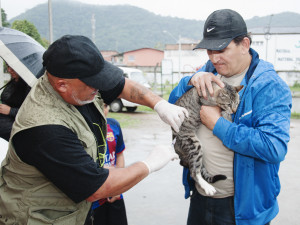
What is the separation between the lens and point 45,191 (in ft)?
4.86

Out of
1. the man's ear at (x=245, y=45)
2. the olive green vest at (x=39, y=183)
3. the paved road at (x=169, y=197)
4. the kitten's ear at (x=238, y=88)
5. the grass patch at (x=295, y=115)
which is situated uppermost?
the man's ear at (x=245, y=45)

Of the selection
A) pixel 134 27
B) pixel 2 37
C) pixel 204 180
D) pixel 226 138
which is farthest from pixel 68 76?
pixel 134 27

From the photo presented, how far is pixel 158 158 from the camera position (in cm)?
175

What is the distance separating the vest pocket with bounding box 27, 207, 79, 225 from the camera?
4.78ft

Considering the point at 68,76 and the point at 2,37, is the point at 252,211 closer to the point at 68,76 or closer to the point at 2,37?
the point at 68,76

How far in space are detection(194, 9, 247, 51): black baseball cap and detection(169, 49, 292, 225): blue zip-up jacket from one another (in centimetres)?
26

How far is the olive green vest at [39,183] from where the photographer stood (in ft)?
4.65

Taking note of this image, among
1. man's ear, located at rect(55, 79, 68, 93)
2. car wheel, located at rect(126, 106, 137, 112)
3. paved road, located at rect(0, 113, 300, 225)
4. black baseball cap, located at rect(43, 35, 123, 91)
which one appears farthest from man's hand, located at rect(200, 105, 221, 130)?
car wheel, located at rect(126, 106, 137, 112)

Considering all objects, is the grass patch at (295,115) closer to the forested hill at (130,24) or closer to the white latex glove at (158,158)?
the white latex glove at (158,158)

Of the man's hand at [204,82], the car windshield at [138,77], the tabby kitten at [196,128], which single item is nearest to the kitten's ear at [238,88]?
the tabby kitten at [196,128]

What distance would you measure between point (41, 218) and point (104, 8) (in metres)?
112

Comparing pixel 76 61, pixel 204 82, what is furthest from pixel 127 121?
pixel 76 61

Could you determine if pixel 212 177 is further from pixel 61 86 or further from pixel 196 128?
pixel 61 86

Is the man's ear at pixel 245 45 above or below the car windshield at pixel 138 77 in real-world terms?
above
